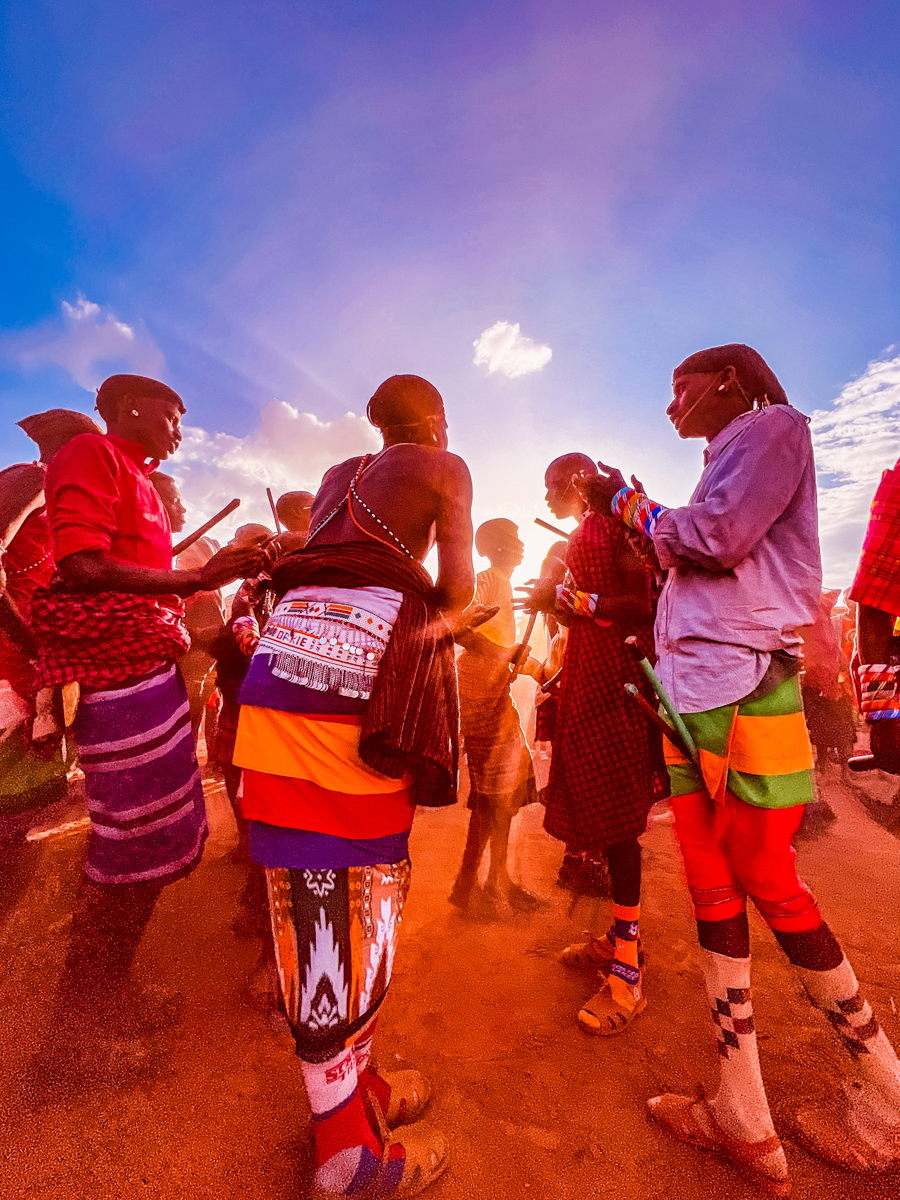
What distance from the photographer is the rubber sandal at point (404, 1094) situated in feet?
5.67

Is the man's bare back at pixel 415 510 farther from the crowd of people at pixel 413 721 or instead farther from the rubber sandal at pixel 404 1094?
the rubber sandal at pixel 404 1094

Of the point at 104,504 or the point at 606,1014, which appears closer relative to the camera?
the point at 104,504

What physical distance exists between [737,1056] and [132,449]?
3133 millimetres

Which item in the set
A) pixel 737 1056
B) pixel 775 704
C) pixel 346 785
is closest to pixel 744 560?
pixel 775 704

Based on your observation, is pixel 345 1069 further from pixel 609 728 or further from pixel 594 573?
pixel 594 573

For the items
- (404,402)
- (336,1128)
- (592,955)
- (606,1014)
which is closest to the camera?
(336,1128)

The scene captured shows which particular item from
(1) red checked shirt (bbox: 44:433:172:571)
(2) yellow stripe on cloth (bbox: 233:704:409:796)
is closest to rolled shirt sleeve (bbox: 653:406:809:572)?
(2) yellow stripe on cloth (bbox: 233:704:409:796)

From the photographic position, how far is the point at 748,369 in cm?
193

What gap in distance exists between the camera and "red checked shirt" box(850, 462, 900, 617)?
1.72 m

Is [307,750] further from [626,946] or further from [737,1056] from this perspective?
[626,946]

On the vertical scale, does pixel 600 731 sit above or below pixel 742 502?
below

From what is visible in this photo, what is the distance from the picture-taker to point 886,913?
3.19 m

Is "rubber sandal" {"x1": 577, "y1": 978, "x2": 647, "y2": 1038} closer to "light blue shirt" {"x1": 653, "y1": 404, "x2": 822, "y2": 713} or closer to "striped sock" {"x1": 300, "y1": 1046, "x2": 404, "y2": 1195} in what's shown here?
"striped sock" {"x1": 300, "y1": 1046, "x2": 404, "y2": 1195}

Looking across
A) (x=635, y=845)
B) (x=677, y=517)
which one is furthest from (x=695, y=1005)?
(x=677, y=517)
